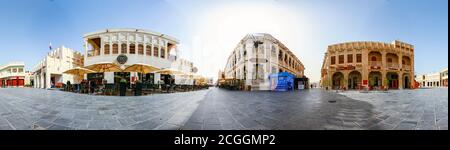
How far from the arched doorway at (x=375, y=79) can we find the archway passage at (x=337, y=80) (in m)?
0.82

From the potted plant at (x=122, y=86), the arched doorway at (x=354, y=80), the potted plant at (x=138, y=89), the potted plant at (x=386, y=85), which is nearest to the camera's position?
the potted plant at (x=386, y=85)

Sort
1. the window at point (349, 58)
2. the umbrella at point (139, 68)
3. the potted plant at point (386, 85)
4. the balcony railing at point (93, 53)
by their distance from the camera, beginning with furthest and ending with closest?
the umbrella at point (139, 68), the balcony railing at point (93, 53), the potted plant at point (386, 85), the window at point (349, 58)

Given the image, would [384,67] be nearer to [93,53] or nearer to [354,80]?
[354,80]

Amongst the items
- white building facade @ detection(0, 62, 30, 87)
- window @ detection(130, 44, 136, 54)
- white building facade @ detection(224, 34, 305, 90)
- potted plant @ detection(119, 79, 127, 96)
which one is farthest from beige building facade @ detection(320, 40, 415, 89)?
white building facade @ detection(0, 62, 30, 87)

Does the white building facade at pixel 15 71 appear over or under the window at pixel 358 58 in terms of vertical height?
under

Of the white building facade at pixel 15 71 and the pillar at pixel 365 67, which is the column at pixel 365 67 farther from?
the white building facade at pixel 15 71

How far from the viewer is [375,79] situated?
5148 millimetres

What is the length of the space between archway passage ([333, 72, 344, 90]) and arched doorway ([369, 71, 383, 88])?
82 cm

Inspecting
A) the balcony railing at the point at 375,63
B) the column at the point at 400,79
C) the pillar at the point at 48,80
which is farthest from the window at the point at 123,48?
the column at the point at 400,79

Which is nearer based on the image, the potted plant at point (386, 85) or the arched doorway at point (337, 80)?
the potted plant at point (386, 85)

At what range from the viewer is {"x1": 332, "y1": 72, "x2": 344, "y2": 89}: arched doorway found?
5404mm

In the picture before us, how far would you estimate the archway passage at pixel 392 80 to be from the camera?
512cm

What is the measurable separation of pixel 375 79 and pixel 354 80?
0.58 meters

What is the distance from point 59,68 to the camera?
5586mm
